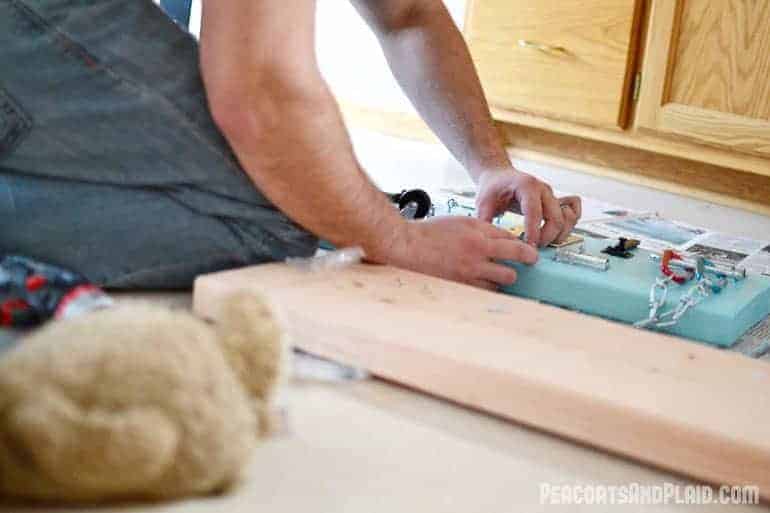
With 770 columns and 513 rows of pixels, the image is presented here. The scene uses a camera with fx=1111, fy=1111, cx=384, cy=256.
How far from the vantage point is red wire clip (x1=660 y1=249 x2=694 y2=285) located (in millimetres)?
1175

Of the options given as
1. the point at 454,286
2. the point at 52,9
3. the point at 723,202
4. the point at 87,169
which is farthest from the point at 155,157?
the point at 723,202

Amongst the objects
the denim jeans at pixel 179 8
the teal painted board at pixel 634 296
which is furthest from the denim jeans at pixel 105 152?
Result: the denim jeans at pixel 179 8

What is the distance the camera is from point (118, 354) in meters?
0.62

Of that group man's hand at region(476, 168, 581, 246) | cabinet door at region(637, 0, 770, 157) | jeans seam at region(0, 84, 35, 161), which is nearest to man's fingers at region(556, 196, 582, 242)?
man's hand at region(476, 168, 581, 246)

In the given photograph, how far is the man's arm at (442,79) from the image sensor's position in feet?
4.86

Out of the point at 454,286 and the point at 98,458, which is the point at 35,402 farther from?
the point at 454,286

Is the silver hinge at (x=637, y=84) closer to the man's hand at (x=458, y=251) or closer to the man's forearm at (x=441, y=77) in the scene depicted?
the man's forearm at (x=441, y=77)

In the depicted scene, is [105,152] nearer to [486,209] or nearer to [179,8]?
[486,209]

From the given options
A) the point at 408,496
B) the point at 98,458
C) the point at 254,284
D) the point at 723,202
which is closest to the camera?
the point at 98,458

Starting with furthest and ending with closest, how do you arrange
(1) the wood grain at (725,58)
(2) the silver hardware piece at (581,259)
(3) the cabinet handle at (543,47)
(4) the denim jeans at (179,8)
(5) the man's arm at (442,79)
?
(3) the cabinet handle at (543,47), (1) the wood grain at (725,58), (4) the denim jeans at (179,8), (5) the man's arm at (442,79), (2) the silver hardware piece at (581,259)

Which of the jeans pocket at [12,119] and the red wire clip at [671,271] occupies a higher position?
the jeans pocket at [12,119]

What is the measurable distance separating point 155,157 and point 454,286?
1.01ft

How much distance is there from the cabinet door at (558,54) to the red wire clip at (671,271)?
122 cm

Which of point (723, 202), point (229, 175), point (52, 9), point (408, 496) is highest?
point (723, 202)
